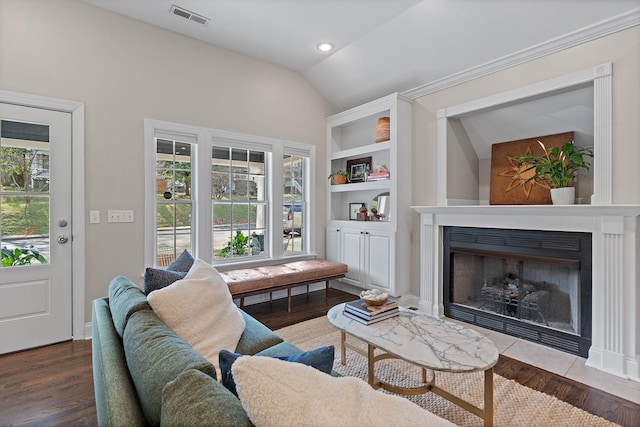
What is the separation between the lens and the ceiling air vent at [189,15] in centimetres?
302

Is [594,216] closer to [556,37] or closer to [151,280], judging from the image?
[556,37]

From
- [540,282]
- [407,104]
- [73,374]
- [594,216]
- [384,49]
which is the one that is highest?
[384,49]

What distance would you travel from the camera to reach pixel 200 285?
1603mm

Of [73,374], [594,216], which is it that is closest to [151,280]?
[73,374]

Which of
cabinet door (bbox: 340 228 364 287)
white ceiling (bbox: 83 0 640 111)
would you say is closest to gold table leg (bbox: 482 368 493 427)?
cabinet door (bbox: 340 228 364 287)

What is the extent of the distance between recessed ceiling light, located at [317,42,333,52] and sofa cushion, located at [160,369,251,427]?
3705mm

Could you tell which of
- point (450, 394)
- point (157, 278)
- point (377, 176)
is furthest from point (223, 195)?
point (450, 394)

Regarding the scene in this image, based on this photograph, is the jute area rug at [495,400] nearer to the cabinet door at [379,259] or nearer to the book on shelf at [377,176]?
the cabinet door at [379,259]

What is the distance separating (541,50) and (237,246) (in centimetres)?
362

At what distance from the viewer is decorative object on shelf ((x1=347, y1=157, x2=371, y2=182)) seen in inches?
174

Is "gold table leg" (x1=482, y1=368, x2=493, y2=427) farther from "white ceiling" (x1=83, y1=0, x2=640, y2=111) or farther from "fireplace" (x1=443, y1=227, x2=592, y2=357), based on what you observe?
"white ceiling" (x1=83, y1=0, x2=640, y2=111)

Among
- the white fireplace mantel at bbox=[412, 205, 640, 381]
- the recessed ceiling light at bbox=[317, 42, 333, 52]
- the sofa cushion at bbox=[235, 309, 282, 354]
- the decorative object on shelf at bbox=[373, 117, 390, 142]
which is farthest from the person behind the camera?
the decorative object on shelf at bbox=[373, 117, 390, 142]

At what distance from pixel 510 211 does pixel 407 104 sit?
1.70m

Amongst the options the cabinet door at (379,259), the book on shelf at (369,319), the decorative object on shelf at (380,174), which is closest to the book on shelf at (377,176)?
the decorative object on shelf at (380,174)
